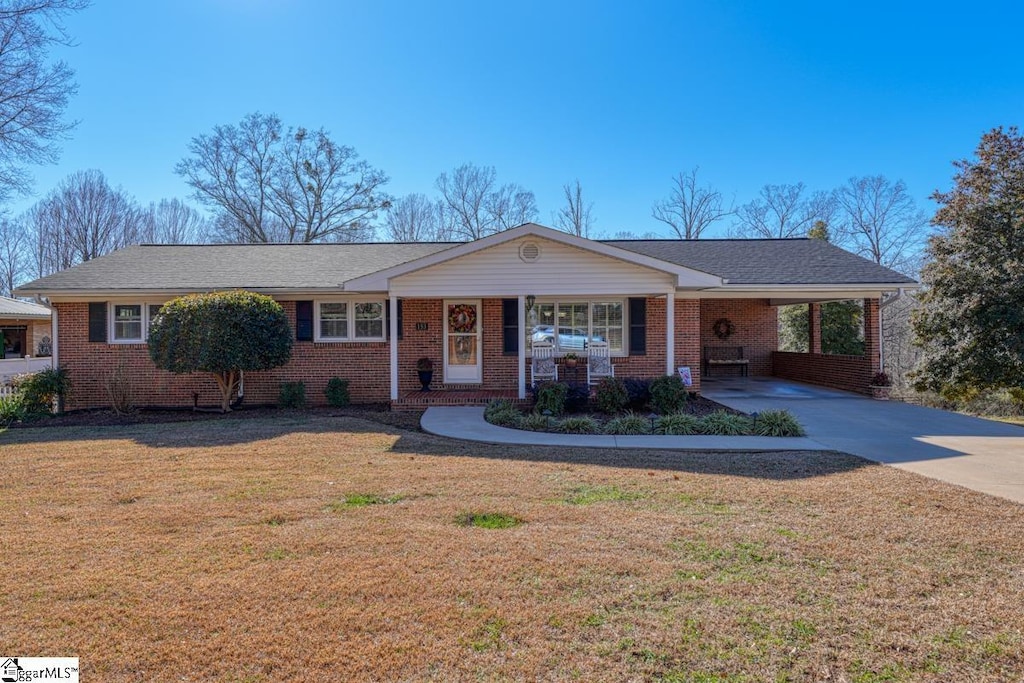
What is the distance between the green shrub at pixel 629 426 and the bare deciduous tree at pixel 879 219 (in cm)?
2985

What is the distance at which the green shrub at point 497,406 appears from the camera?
9.82 meters

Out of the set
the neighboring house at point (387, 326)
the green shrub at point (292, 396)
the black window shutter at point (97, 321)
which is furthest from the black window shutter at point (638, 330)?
the black window shutter at point (97, 321)

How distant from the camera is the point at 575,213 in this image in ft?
97.2

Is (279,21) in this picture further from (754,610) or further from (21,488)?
(754,610)

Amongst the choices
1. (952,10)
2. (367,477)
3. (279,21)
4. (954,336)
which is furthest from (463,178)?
(367,477)

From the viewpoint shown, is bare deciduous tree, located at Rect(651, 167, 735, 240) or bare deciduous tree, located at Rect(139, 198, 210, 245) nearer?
bare deciduous tree, located at Rect(651, 167, 735, 240)

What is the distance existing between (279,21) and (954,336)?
15.9m

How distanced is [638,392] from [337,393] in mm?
6482

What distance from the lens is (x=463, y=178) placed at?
31094 millimetres

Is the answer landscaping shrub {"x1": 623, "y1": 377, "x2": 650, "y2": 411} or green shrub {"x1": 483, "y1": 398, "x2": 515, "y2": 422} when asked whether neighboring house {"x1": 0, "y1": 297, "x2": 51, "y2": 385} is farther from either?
landscaping shrub {"x1": 623, "y1": 377, "x2": 650, "y2": 411}

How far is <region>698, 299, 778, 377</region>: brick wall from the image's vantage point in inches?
655

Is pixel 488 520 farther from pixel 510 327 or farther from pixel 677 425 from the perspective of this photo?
pixel 510 327

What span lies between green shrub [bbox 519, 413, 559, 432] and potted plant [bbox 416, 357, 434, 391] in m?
3.74

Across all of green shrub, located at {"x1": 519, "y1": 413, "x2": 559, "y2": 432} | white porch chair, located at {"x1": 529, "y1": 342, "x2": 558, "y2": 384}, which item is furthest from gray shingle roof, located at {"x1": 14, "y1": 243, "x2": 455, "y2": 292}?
green shrub, located at {"x1": 519, "y1": 413, "x2": 559, "y2": 432}
